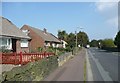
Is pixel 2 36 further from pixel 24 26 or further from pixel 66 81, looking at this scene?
pixel 24 26

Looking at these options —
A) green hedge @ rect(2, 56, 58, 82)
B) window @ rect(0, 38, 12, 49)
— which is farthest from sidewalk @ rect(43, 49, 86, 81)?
window @ rect(0, 38, 12, 49)

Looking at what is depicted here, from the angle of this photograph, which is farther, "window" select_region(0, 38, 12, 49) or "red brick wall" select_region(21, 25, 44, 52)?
"red brick wall" select_region(21, 25, 44, 52)

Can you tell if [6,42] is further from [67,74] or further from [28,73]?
[28,73]

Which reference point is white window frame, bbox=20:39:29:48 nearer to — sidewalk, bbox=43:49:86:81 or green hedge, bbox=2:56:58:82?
sidewalk, bbox=43:49:86:81

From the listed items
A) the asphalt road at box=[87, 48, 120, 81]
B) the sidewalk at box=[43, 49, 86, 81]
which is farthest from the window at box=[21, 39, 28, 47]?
the sidewalk at box=[43, 49, 86, 81]

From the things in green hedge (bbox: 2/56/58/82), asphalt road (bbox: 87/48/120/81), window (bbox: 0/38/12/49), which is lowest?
asphalt road (bbox: 87/48/120/81)

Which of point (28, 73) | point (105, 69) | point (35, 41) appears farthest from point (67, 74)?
point (35, 41)

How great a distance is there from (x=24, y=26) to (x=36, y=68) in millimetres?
43130

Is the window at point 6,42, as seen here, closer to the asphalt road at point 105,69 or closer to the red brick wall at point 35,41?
→ the asphalt road at point 105,69

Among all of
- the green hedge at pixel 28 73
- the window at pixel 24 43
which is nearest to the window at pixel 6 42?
the window at pixel 24 43

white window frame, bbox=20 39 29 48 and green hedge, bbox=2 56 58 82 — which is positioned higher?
white window frame, bbox=20 39 29 48

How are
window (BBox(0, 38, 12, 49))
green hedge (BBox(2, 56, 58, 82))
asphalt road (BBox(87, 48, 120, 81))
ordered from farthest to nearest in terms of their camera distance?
window (BBox(0, 38, 12, 49))
asphalt road (BBox(87, 48, 120, 81))
green hedge (BBox(2, 56, 58, 82))

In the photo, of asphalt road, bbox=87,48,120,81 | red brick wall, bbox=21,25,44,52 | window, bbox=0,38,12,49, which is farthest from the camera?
red brick wall, bbox=21,25,44,52

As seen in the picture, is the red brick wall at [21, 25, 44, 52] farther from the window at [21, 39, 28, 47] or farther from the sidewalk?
the sidewalk
